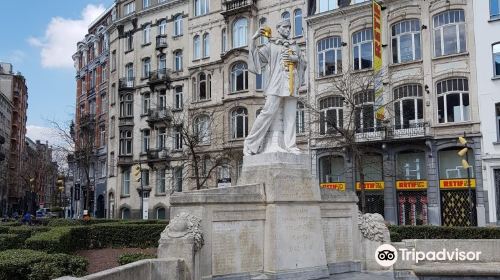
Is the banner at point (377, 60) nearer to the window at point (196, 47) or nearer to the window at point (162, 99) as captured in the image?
the window at point (196, 47)

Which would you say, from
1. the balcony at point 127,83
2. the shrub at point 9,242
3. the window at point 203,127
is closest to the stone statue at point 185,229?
the shrub at point 9,242

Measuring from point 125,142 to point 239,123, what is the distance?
15431 millimetres

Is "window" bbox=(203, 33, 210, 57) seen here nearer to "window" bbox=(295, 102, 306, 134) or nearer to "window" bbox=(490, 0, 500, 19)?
"window" bbox=(295, 102, 306, 134)

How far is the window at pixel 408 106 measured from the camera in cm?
3588

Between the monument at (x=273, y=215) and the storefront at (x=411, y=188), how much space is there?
77.8ft

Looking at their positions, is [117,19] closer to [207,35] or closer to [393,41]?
[207,35]

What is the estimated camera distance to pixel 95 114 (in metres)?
64.2

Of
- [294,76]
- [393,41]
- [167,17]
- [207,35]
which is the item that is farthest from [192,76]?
[294,76]

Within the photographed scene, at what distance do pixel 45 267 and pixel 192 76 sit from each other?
40.8m

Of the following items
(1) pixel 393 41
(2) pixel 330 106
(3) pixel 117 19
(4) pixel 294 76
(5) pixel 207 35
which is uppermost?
(3) pixel 117 19

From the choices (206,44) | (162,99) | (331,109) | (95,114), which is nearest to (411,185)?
(331,109)

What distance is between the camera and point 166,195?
49.9 meters

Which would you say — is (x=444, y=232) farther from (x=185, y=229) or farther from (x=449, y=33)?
(x=449, y=33)

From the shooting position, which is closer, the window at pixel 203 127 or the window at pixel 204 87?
the window at pixel 203 127
